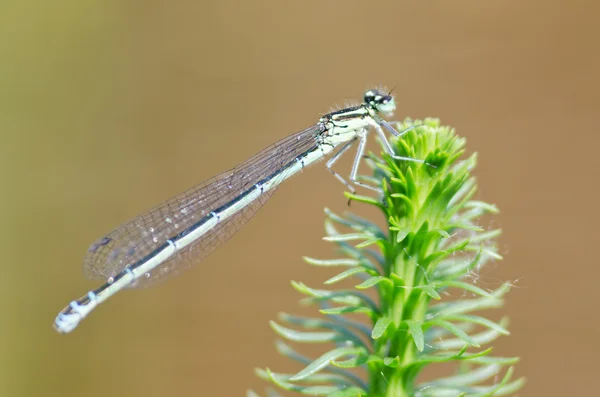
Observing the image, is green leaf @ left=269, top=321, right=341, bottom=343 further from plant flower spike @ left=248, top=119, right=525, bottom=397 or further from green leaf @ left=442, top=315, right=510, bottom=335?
green leaf @ left=442, top=315, right=510, bottom=335

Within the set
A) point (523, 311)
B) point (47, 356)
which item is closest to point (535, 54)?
point (523, 311)

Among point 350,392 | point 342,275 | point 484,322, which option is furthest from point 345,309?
point 484,322

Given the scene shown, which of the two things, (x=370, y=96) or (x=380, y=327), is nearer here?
(x=380, y=327)

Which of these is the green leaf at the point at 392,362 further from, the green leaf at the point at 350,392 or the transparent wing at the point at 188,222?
the transparent wing at the point at 188,222

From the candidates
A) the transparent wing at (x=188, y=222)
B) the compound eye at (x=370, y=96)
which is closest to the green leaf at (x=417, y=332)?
the transparent wing at (x=188, y=222)

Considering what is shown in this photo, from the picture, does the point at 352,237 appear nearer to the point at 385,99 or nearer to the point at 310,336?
the point at 310,336

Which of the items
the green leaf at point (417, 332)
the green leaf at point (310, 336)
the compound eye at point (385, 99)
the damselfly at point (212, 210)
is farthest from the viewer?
the compound eye at point (385, 99)
